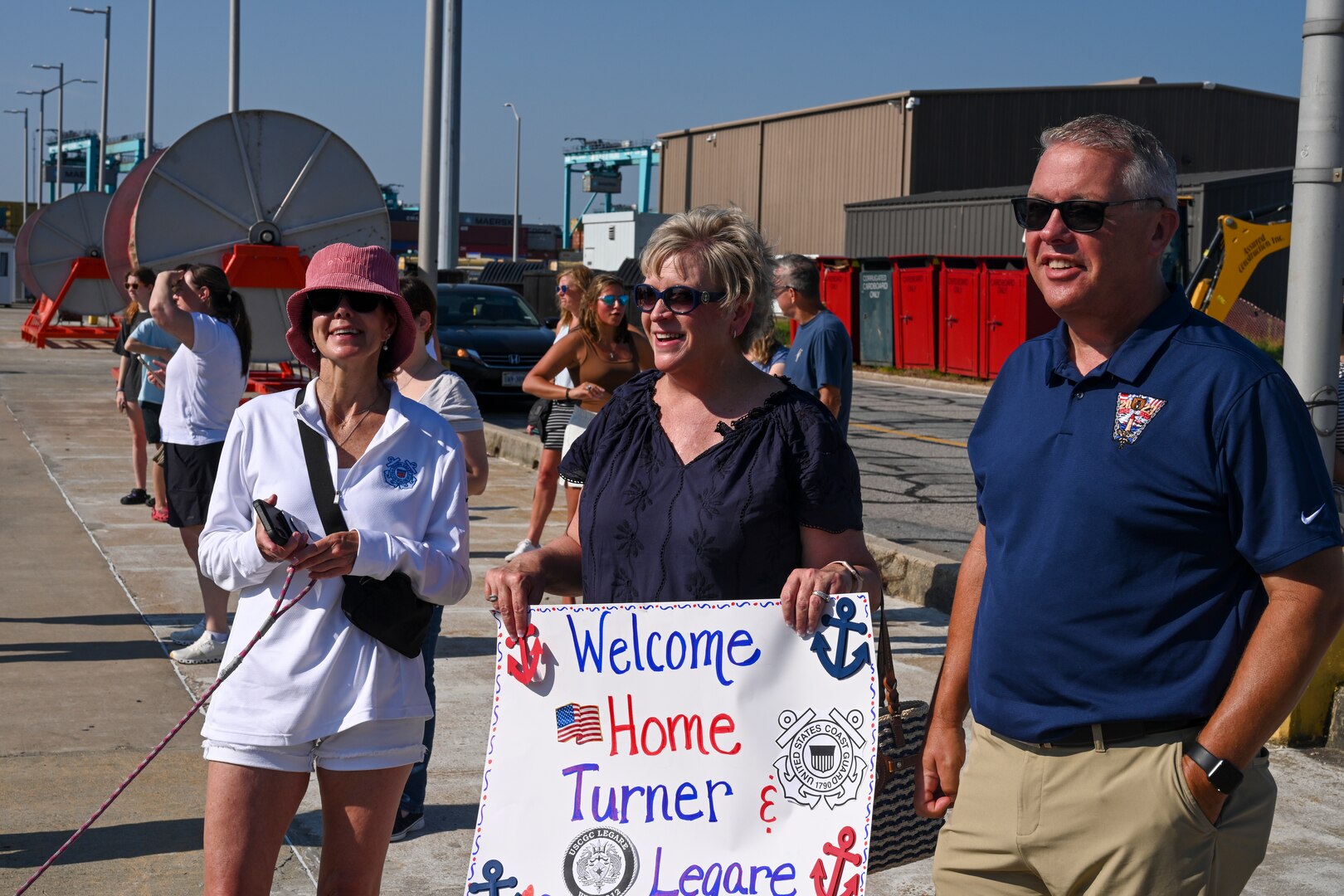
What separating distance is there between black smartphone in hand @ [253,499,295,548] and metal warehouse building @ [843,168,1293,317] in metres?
22.4

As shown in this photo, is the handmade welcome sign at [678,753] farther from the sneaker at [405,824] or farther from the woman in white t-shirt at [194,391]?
the woman in white t-shirt at [194,391]

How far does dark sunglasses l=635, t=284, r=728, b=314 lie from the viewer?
3.09 meters

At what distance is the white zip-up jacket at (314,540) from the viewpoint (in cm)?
311

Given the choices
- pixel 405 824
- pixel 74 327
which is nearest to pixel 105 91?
pixel 74 327

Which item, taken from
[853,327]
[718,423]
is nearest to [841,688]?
[718,423]

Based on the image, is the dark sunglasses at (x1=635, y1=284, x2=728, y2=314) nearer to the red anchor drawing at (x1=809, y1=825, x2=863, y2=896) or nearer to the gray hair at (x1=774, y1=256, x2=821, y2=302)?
the red anchor drawing at (x1=809, y1=825, x2=863, y2=896)

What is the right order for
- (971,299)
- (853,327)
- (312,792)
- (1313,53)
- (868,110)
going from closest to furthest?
1. (312,792)
2. (1313,53)
3. (971,299)
4. (853,327)
5. (868,110)

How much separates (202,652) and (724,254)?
4598 millimetres

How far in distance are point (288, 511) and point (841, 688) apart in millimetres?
1253

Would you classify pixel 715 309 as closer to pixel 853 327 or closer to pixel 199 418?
pixel 199 418

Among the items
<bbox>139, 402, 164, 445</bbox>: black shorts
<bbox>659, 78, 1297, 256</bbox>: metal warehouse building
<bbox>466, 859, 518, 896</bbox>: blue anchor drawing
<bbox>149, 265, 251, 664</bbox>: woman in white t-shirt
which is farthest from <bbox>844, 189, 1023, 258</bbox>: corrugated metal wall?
<bbox>466, 859, 518, 896</bbox>: blue anchor drawing

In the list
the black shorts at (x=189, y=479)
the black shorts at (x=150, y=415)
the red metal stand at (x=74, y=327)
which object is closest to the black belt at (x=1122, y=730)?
the black shorts at (x=189, y=479)

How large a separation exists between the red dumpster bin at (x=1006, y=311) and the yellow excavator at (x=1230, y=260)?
13.1 m

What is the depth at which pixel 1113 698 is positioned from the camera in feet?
8.10
